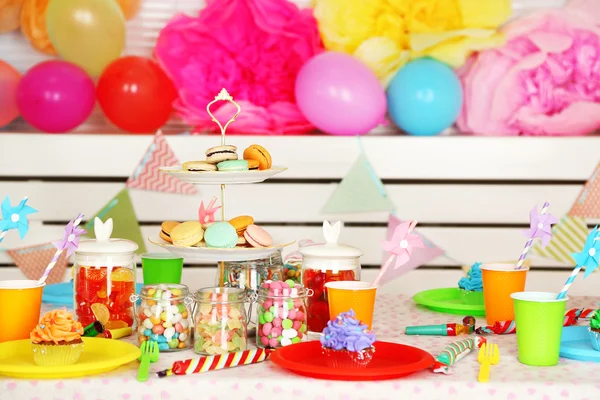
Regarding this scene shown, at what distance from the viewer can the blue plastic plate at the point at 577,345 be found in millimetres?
1312

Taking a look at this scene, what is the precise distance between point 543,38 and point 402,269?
95cm

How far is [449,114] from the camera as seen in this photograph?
2789 millimetres

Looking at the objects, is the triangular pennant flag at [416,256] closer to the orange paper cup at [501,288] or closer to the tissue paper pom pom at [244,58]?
the tissue paper pom pom at [244,58]

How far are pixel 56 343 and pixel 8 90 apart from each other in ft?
6.04

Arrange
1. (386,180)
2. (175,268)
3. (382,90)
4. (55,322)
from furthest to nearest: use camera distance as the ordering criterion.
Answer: (386,180), (382,90), (175,268), (55,322)

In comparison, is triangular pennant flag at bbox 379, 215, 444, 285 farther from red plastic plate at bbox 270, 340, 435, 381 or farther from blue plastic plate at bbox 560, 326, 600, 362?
red plastic plate at bbox 270, 340, 435, 381

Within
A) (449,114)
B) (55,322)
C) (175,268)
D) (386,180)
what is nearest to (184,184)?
(386,180)

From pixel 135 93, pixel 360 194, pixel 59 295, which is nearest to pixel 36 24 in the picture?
pixel 135 93

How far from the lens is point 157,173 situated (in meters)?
2.93

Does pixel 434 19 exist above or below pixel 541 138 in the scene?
above

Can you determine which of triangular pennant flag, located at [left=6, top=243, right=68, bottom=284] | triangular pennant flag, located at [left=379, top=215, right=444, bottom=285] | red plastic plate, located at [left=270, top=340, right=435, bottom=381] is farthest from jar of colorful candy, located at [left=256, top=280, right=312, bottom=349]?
triangular pennant flag, located at [left=6, top=243, right=68, bottom=284]

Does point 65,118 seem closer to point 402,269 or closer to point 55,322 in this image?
point 402,269

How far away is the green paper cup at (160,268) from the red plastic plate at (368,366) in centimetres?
46

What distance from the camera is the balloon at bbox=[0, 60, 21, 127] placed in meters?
2.82
